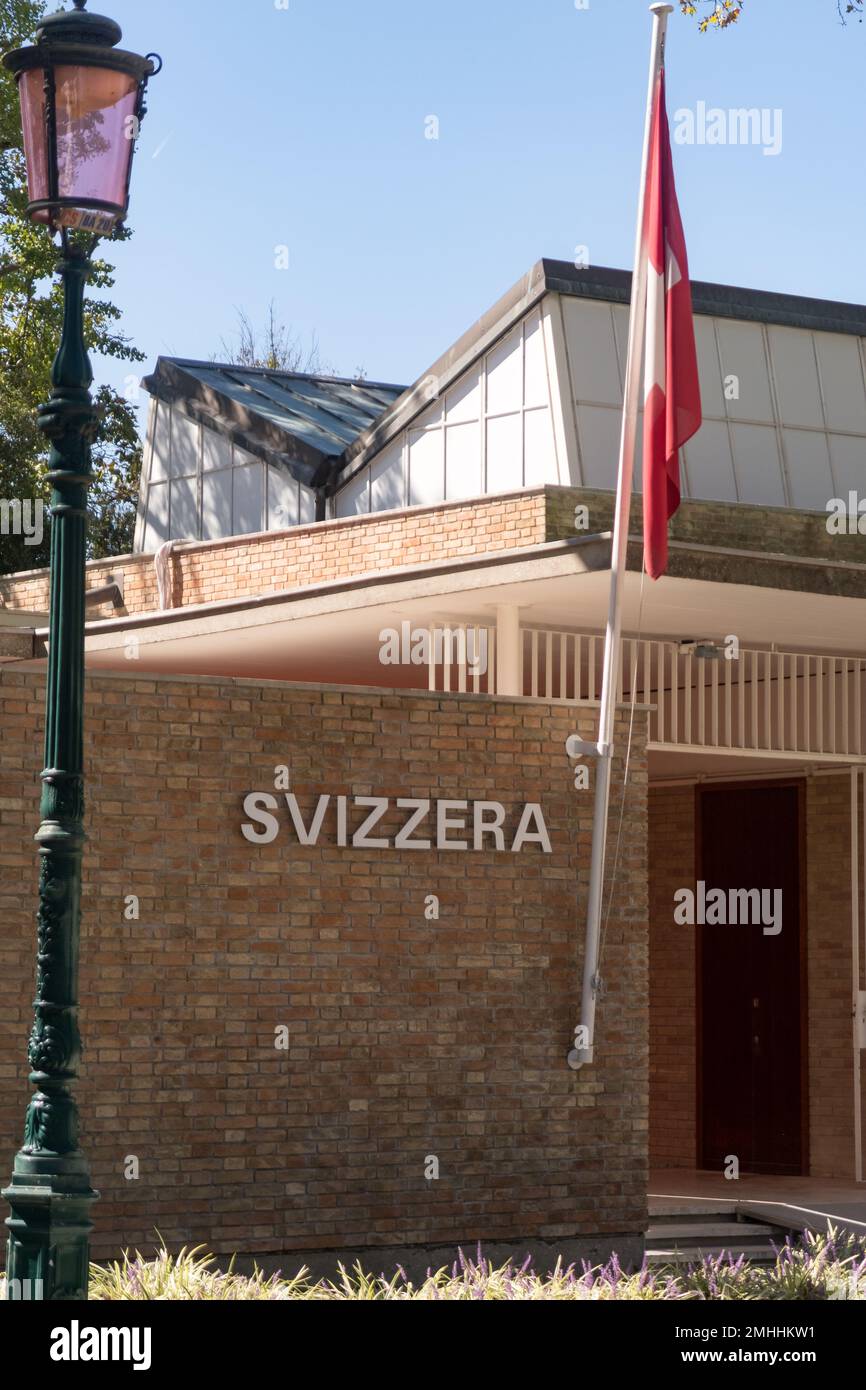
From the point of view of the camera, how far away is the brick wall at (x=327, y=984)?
36.7ft

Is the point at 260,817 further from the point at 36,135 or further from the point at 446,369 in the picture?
the point at 446,369

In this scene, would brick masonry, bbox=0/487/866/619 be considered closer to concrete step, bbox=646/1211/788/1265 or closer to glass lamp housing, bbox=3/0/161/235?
concrete step, bbox=646/1211/788/1265

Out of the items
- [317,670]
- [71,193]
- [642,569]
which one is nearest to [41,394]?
[317,670]

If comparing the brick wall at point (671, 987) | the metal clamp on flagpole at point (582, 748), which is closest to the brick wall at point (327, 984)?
the metal clamp on flagpole at point (582, 748)

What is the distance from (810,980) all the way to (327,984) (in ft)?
19.4

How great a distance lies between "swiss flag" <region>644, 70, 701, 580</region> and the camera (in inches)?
473

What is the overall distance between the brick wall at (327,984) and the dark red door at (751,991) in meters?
4.10

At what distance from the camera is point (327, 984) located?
1184 centimetres

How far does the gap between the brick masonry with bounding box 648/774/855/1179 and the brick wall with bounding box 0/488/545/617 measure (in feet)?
12.5

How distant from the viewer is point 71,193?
7844 mm

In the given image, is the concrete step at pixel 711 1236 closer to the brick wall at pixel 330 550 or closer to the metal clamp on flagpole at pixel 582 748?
the metal clamp on flagpole at pixel 582 748

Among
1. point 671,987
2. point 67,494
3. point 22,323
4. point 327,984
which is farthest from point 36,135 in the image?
point 22,323
